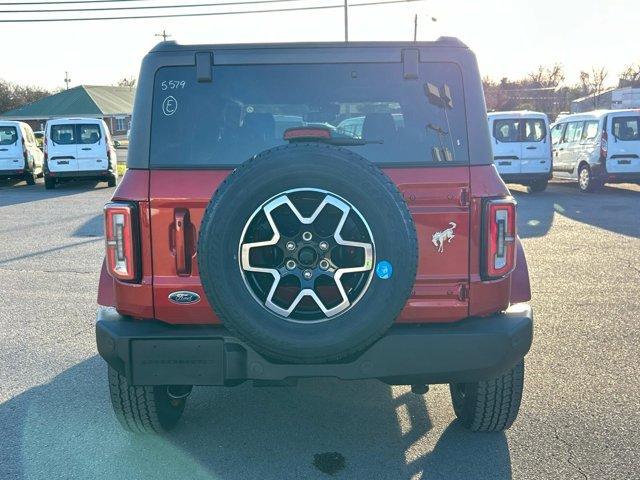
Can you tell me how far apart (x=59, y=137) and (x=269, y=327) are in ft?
54.3

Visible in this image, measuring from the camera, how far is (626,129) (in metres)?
15.0

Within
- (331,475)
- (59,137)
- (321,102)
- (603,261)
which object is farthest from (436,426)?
(59,137)

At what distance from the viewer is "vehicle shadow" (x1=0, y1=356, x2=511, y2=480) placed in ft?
10.4

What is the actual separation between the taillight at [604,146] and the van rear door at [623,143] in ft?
0.21

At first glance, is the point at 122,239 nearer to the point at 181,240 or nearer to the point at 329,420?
the point at 181,240

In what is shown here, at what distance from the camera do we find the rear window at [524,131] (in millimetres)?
15516

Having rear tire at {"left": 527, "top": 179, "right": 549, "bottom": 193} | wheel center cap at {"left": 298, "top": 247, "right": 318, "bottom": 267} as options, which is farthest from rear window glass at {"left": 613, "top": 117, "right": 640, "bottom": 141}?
wheel center cap at {"left": 298, "top": 247, "right": 318, "bottom": 267}

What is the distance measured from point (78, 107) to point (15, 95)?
59.3 feet

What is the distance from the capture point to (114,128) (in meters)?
64.9

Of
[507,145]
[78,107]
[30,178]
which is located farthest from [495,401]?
[78,107]

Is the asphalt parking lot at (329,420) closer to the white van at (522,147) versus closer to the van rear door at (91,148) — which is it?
the white van at (522,147)

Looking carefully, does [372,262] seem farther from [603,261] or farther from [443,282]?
[603,261]

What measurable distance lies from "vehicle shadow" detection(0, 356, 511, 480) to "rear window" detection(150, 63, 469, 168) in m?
1.46

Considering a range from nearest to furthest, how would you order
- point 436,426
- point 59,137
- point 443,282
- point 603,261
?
point 443,282
point 436,426
point 603,261
point 59,137
